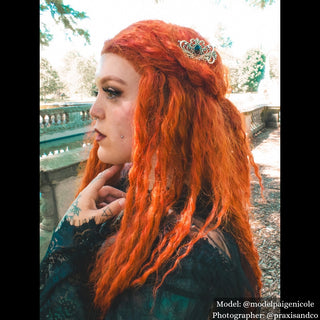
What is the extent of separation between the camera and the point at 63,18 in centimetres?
113

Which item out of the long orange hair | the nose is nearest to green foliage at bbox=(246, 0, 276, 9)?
the long orange hair

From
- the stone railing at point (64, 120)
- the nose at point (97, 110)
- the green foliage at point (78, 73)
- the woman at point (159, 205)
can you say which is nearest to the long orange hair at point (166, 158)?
the woman at point (159, 205)

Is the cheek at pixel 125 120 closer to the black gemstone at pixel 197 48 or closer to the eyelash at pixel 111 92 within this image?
the eyelash at pixel 111 92

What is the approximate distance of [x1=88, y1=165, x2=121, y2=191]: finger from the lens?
1.01 metres

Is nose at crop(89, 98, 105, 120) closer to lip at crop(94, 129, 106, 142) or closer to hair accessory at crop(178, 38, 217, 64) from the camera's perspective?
lip at crop(94, 129, 106, 142)

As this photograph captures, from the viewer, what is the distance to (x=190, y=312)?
0.76m

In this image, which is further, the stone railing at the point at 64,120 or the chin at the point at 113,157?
the stone railing at the point at 64,120

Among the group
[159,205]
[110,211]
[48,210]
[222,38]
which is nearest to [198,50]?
[222,38]

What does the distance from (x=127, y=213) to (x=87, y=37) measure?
80 cm

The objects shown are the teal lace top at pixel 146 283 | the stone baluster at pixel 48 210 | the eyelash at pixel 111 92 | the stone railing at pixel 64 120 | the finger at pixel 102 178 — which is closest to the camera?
the teal lace top at pixel 146 283

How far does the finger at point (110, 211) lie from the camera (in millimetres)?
928

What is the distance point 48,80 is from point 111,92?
432 millimetres
